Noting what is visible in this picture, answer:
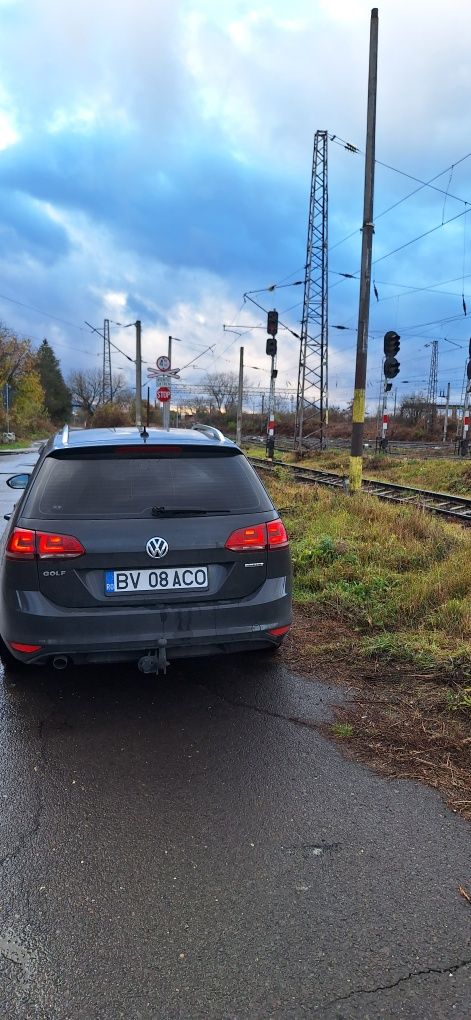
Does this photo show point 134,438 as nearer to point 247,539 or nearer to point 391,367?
point 247,539

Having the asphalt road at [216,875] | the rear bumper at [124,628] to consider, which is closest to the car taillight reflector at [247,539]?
the rear bumper at [124,628]

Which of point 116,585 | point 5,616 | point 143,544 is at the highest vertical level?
point 143,544

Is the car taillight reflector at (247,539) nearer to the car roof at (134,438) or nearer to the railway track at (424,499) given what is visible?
the car roof at (134,438)

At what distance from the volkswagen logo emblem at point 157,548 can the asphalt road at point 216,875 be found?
38.2 inches

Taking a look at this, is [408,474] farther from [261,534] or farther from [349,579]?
[261,534]

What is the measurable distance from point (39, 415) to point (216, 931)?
68881mm

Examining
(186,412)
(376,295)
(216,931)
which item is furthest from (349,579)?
(186,412)

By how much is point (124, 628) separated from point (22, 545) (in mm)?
694

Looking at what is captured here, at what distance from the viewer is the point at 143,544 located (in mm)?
3256

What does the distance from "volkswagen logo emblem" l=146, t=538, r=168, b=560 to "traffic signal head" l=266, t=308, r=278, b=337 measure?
22.4 meters

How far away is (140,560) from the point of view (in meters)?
3.24

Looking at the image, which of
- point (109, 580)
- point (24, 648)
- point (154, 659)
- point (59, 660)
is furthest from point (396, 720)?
point (24, 648)

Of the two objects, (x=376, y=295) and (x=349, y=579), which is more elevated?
(x=376, y=295)

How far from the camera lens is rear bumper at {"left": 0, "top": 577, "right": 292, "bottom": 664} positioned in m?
3.17
